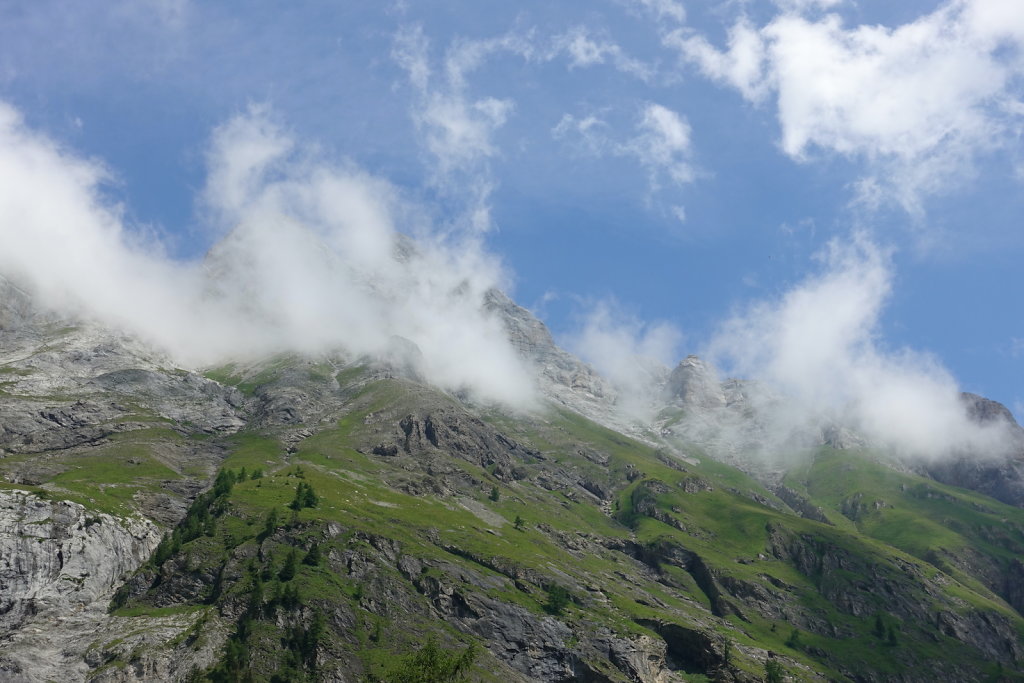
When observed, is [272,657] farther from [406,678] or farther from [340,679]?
[406,678]

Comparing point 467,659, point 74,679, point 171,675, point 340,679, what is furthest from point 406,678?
point 74,679

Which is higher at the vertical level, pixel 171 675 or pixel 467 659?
pixel 467 659

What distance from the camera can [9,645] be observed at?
183m

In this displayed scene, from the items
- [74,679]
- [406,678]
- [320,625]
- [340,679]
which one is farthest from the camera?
[320,625]

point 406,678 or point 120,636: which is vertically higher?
point 406,678

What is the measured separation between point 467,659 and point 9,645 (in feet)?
378

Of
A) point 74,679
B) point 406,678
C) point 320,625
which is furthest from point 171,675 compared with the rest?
point 406,678

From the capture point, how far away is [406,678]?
140125mm

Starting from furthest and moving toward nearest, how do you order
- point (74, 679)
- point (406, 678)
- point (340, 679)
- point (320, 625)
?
point (320, 625) → point (340, 679) → point (74, 679) → point (406, 678)

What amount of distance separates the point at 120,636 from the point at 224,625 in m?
23.9

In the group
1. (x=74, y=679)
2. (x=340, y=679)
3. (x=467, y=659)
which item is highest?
(x=467, y=659)

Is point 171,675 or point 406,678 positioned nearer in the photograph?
point 406,678

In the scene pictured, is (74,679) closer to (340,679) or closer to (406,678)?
A: (340,679)

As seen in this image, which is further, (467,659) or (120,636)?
(120,636)
